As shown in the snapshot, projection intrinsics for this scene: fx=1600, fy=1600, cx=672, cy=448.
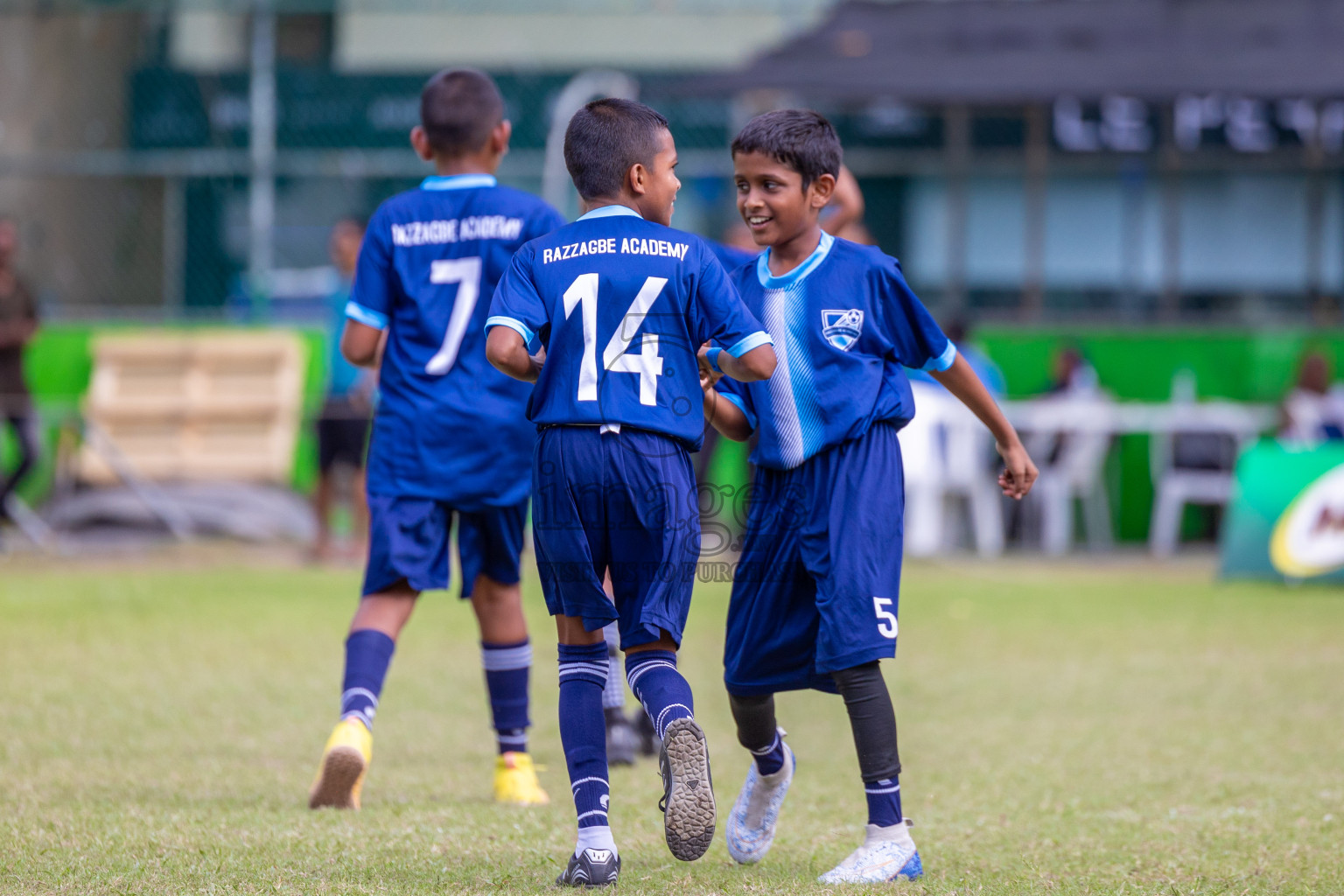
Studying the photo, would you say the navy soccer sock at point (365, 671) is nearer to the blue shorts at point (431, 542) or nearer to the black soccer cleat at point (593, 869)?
the blue shorts at point (431, 542)

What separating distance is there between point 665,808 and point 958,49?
11093 mm

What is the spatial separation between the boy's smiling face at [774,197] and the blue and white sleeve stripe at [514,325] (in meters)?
0.60

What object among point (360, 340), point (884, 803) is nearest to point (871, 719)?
point (884, 803)

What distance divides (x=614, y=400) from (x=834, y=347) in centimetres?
57

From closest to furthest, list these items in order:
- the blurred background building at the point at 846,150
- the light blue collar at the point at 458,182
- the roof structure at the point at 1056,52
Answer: the light blue collar at the point at 458,182, the roof structure at the point at 1056,52, the blurred background building at the point at 846,150

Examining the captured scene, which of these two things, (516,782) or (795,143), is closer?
(795,143)

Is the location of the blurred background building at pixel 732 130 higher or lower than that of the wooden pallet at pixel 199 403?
higher

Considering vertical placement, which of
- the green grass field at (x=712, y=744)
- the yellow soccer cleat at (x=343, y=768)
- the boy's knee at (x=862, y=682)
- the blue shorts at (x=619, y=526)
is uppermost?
the blue shorts at (x=619, y=526)

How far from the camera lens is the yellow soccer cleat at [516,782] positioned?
179 inches

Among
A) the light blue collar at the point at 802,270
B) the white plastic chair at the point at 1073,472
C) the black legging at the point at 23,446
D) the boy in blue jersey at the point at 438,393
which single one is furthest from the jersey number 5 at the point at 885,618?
the black legging at the point at 23,446

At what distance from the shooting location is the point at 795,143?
12.3 ft

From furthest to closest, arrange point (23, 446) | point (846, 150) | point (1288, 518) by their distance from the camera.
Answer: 1. point (846, 150)
2. point (23, 446)
3. point (1288, 518)

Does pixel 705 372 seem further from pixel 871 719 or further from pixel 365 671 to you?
pixel 365 671

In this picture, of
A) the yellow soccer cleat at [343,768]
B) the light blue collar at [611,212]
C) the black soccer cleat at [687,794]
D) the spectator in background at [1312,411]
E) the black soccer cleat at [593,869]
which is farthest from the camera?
the spectator in background at [1312,411]
